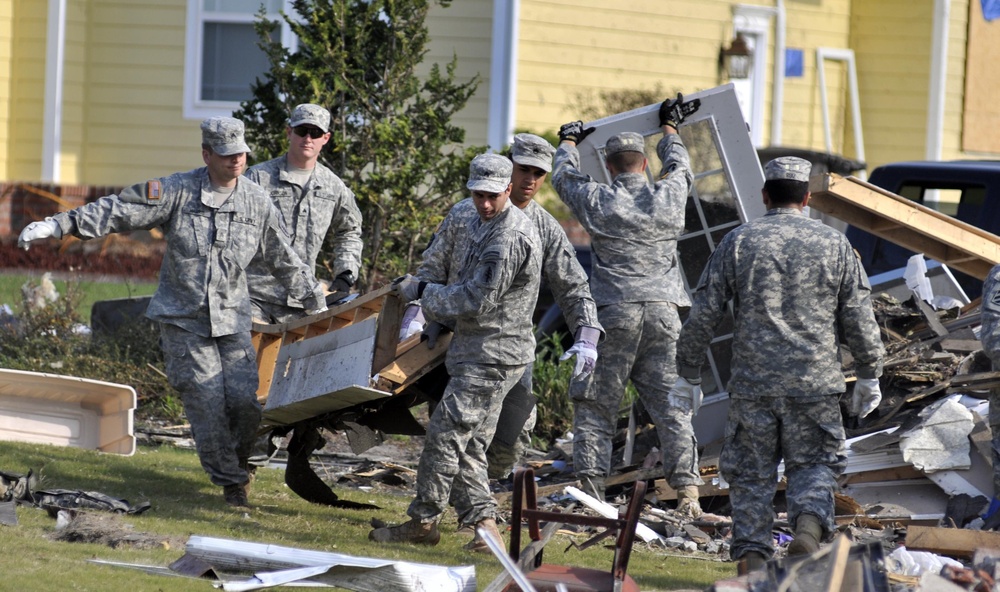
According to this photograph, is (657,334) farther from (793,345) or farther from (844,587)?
(844,587)

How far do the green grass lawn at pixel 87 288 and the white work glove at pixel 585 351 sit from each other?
23.7 ft

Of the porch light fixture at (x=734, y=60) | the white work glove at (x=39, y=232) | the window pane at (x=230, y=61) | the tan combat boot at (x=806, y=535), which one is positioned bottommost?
the tan combat boot at (x=806, y=535)

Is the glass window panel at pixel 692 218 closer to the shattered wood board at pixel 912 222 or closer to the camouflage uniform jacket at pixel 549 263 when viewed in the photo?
the shattered wood board at pixel 912 222

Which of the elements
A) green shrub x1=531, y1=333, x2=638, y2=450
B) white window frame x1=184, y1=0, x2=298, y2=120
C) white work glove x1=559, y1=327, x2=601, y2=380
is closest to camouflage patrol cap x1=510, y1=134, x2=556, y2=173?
white work glove x1=559, y1=327, x2=601, y2=380

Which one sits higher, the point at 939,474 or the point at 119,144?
the point at 119,144

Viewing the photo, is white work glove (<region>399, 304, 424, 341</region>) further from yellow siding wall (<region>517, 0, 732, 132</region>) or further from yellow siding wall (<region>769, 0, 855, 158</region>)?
yellow siding wall (<region>769, 0, 855, 158</region>)

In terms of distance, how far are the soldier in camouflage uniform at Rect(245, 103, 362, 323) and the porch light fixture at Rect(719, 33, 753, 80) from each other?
9.57 metres

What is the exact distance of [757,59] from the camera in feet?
56.7

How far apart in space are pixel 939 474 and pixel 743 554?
216 centimetres

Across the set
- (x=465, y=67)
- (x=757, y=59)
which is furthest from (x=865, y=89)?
(x=465, y=67)

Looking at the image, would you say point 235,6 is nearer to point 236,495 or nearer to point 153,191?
point 153,191

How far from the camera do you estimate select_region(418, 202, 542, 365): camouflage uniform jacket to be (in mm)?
6387

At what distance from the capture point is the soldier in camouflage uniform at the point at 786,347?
608 centimetres

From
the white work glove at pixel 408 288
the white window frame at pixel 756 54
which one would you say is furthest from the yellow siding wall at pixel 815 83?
the white work glove at pixel 408 288
